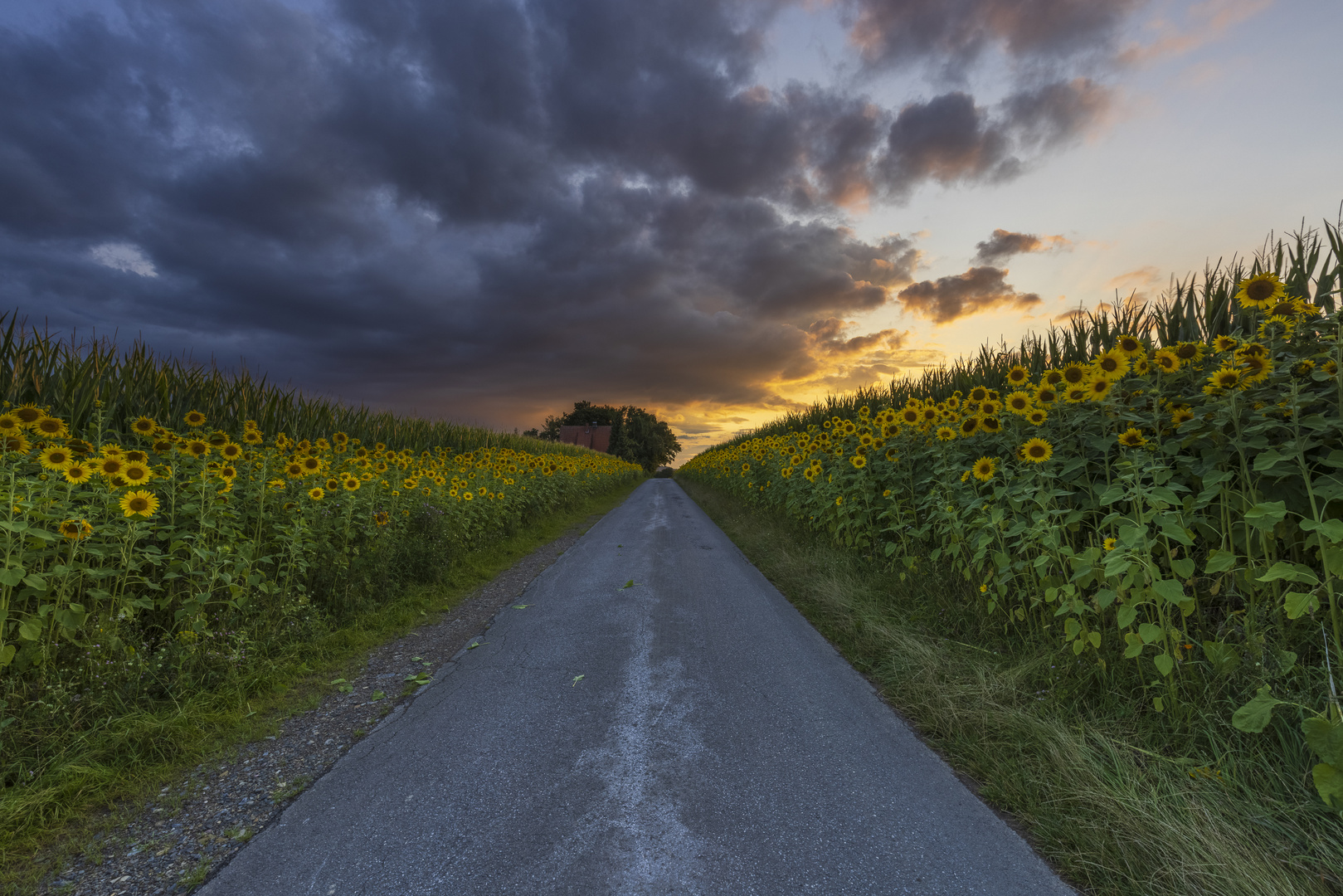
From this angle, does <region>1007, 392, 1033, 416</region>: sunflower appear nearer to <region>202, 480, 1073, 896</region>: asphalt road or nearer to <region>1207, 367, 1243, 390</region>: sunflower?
<region>1207, 367, 1243, 390</region>: sunflower

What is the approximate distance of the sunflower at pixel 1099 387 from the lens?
12.0 ft

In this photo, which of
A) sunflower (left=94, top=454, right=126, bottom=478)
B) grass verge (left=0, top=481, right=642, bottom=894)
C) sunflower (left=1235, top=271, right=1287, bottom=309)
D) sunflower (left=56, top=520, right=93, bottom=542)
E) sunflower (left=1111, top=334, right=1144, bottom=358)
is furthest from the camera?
sunflower (left=94, top=454, right=126, bottom=478)

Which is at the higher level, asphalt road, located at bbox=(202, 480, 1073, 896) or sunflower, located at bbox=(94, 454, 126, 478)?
sunflower, located at bbox=(94, 454, 126, 478)

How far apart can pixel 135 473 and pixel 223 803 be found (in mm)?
2290

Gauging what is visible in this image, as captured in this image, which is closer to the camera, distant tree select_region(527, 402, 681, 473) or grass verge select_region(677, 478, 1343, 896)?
grass verge select_region(677, 478, 1343, 896)

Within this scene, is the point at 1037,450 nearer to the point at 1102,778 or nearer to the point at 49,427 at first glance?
the point at 1102,778

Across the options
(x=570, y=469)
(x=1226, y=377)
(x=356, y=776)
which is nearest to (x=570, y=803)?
(x=356, y=776)

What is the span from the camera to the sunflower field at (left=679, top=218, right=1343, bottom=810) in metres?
2.71

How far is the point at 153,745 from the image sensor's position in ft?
10.4

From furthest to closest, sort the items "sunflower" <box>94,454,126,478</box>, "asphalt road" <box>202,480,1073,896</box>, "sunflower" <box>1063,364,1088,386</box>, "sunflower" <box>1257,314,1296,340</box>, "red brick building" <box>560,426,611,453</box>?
"red brick building" <box>560,426,611,453</box> < "sunflower" <box>1063,364,1088,386</box> < "sunflower" <box>94,454,126,478</box> < "sunflower" <box>1257,314,1296,340</box> < "asphalt road" <box>202,480,1073,896</box>

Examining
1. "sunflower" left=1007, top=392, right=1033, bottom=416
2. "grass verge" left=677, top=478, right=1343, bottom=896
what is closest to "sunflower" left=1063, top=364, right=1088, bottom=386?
"sunflower" left=1007, top=392, right=1033, bottom=416

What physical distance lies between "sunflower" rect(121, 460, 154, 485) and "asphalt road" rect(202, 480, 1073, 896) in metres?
2.30

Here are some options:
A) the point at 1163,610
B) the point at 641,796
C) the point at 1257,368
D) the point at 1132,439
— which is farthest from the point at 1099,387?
the point at 641,796

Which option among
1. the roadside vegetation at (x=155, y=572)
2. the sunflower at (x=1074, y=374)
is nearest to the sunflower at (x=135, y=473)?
the roadside vegetation at (x=155, y=572)
